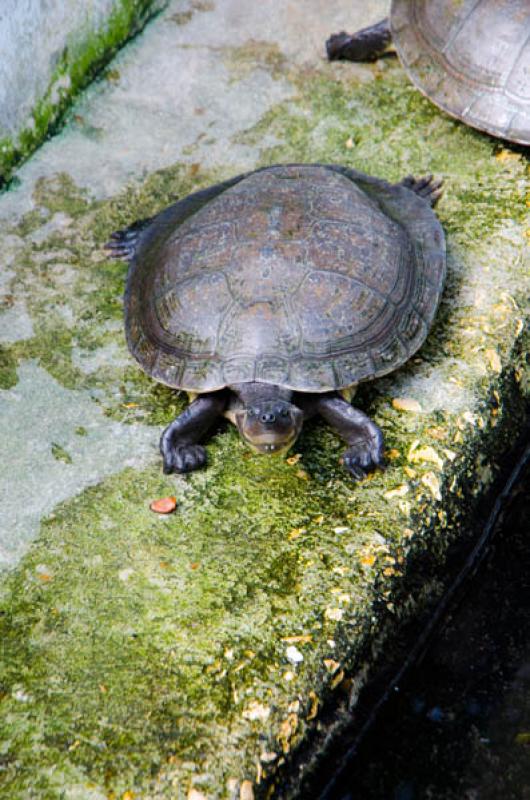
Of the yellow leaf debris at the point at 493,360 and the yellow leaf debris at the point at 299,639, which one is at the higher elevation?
the yellow leaf debris at the point at 493,360

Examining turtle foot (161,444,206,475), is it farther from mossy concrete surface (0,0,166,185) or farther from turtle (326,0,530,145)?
turtle (326,0,530,145)

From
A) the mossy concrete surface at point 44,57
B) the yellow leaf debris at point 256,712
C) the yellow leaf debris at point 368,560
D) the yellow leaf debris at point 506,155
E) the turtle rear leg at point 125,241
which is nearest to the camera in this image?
the yellow leaf debris at point 256,712

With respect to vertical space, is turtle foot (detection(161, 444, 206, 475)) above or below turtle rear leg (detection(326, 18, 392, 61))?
below

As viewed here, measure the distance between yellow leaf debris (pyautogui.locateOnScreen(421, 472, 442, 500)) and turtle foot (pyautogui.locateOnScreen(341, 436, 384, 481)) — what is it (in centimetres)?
17

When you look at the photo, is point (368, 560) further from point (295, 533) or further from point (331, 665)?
point (331, 665)

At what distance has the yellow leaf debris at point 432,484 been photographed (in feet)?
11.3

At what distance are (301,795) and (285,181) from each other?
2.40 meters

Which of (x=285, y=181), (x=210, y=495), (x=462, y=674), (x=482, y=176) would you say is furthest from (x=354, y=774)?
(x=482, y=176)

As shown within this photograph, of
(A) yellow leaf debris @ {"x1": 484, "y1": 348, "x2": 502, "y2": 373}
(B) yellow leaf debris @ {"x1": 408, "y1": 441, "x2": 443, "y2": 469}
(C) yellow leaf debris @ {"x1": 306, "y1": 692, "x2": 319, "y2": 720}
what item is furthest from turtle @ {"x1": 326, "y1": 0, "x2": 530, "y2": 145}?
(C) yellow leaf debris @ {"x1": 306, "y1": 692, "x2": 319, "y2": 720}

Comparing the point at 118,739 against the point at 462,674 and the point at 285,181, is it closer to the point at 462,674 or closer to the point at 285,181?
the point at 462,674

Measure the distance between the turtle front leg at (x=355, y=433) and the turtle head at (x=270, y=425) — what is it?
19 centimetres

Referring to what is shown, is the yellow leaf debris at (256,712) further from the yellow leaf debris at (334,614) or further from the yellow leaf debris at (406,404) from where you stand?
the yellow leaf debris at (406,404)

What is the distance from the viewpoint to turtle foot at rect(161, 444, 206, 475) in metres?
3.48

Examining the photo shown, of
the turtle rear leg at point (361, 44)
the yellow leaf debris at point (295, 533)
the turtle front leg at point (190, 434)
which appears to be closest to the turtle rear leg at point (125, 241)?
the turtle front leg at point (190, 434)
